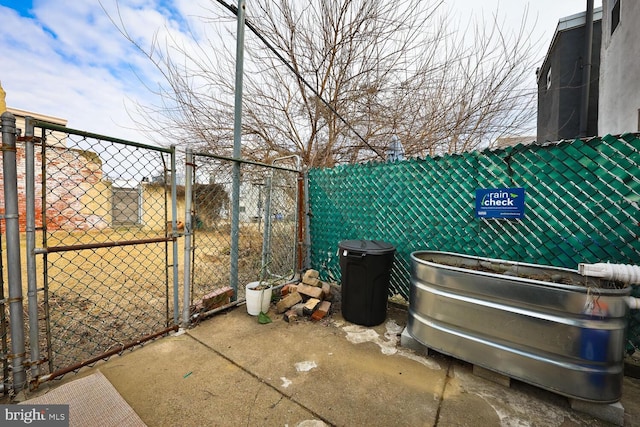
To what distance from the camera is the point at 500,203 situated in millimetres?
2445

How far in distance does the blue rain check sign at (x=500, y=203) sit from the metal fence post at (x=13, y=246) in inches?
143

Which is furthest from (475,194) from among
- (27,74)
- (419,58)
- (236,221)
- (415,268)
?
(27,74)

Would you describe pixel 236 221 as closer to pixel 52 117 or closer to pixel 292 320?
pixel 292 320

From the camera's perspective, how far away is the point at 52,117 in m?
12.5

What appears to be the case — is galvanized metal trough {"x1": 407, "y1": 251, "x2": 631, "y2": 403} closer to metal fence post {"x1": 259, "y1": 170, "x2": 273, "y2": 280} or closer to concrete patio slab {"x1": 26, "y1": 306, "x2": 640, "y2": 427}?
concrete patio slab {"x1": 26, "y1": 306, "x2": 640, "y2": 427}

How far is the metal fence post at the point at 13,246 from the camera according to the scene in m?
1.54

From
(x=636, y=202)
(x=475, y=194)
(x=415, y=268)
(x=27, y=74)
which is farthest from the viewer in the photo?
(x=27, y=74)

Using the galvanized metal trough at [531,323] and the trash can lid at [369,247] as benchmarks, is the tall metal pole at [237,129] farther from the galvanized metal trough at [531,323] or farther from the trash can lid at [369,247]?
the galvanized metal trough at [531,323]

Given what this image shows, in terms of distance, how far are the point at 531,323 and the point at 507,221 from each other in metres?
1.08

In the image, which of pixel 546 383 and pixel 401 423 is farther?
pixel 546 383

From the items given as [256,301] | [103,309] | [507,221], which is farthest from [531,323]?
[103,309]

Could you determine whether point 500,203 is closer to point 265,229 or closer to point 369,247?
point 369,247

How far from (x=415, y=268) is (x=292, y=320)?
1.48 metres

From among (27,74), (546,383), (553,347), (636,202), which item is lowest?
(546,383)
